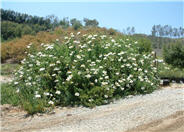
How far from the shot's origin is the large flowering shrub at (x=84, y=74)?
20.6 feet

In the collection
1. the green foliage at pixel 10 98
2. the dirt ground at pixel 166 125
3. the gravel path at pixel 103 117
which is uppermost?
the dirt ground at pixel 166 125

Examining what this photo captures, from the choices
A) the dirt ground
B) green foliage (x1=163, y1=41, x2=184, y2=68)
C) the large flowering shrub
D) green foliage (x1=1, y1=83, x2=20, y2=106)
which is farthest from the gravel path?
green foliage (x1=163, y1=41, x2=184, y2=68)

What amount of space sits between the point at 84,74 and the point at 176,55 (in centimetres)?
835

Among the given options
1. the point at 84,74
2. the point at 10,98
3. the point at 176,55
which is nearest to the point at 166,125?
the point at 84,74

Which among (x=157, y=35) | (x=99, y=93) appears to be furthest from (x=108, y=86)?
(x=157, y=35)

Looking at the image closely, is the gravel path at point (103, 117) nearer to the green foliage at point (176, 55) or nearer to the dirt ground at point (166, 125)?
the dirt ground at point (166, 125)

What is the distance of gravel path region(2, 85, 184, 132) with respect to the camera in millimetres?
4387

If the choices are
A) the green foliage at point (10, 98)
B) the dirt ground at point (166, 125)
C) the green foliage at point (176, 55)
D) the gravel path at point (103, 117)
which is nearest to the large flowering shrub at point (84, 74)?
the green foliage at point (10, 98)

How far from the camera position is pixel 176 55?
43.3ft

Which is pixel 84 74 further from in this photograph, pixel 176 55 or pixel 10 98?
pixel 176 55

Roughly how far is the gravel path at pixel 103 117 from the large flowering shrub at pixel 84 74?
0.45 meters

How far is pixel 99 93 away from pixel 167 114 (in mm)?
1916

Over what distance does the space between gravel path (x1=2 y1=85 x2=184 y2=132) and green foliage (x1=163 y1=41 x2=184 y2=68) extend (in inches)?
288

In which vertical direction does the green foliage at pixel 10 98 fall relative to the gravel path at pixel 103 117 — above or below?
below
